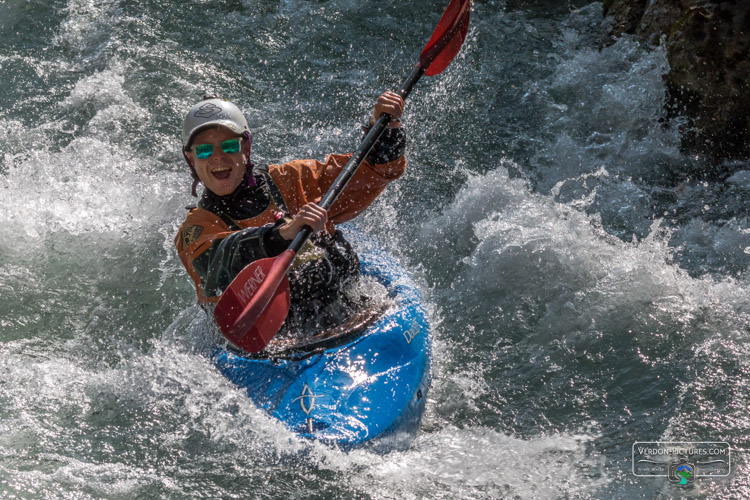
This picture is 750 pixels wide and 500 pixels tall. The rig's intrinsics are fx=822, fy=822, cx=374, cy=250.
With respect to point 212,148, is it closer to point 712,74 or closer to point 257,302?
point 257,302

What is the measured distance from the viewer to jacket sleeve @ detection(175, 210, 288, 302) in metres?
3.74

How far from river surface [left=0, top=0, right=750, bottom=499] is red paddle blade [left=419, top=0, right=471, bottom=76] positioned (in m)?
1.09

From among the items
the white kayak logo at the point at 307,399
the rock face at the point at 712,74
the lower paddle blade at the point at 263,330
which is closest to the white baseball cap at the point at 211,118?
the lower paddle blade at the point at 263,330

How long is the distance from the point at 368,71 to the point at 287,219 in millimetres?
3828

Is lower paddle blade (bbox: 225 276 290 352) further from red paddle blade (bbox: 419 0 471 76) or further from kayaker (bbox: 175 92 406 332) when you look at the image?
red paddle blade (bbox: 419 0 471 76)

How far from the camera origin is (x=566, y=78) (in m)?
7.09

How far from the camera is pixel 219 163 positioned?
400 centimetres

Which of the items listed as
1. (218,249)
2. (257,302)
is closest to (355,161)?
(218,249)

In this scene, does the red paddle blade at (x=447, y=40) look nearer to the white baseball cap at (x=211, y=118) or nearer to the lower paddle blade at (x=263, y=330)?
the white baseball cap at (x=211, y=118)

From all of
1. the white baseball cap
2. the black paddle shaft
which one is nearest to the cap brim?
the white baseball cap

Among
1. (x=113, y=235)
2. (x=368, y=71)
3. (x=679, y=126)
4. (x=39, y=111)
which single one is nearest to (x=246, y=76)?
(x=368, y=71)

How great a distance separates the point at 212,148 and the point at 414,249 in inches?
81.4

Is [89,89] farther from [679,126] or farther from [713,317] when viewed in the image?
[713,317]

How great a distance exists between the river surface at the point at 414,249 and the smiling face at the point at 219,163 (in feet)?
2.82
